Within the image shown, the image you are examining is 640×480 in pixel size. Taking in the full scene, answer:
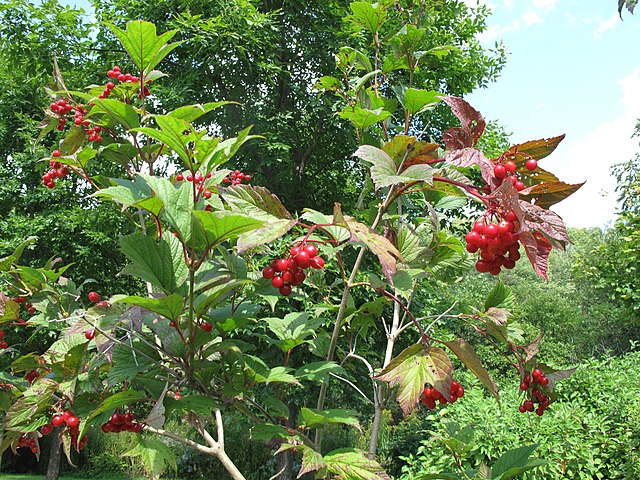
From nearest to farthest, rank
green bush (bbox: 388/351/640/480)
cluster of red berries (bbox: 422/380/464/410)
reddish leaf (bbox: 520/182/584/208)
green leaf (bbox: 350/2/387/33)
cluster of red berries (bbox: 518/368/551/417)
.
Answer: reddish leaf (bbox: 520/182/584/208) → cluster of red berries (bbox: 422/380/464/410) → cluster of red berries (bbox: 518/368/551/417) → green leaf (bbox: 350/2/387/33) → green bush (bbox: 388/351/640/480)

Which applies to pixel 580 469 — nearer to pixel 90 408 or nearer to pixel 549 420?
pixel 549 420

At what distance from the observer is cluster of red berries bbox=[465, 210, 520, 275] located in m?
1.04

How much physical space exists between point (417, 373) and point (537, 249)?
1.53 ft

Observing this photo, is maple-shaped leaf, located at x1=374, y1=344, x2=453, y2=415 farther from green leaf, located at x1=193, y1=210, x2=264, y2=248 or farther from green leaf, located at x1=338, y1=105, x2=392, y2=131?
green leaf, located at x1=338, y1=105, x2=392, y2=131

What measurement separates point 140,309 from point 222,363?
1.19 feet

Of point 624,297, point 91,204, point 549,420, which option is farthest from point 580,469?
point 91,204

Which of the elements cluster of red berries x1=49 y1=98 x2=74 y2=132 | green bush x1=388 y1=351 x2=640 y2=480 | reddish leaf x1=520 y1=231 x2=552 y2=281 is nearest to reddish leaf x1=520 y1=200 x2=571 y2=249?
reddish leaf x1=520 y1=231 x2=552 y2=281

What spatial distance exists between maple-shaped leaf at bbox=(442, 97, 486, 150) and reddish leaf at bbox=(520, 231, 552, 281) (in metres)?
0.27

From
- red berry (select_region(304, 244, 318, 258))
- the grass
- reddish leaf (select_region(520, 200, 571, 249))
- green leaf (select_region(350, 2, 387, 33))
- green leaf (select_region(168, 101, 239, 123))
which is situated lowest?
the grass

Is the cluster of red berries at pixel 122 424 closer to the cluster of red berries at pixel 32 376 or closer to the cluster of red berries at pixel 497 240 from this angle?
the cluster of red berries at pixel 32 376

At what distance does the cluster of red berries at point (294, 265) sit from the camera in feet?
4.13

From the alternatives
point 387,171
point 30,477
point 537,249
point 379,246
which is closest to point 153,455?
point 379,246

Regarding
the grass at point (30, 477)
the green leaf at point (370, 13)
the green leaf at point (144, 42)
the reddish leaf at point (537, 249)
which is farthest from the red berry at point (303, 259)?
the grass at point (30, 477)

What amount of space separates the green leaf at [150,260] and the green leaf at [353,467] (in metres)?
0.63
